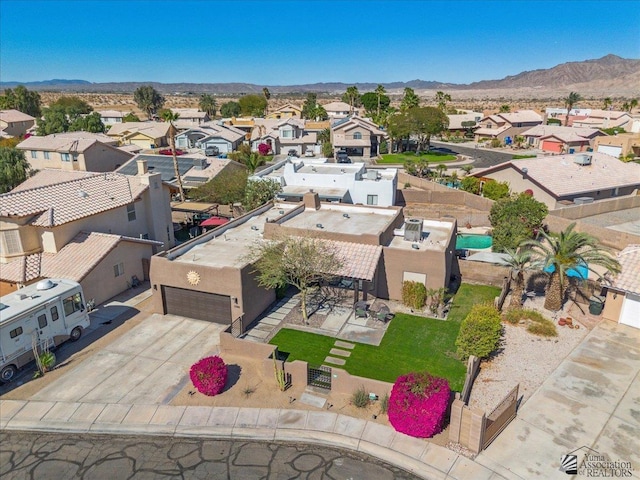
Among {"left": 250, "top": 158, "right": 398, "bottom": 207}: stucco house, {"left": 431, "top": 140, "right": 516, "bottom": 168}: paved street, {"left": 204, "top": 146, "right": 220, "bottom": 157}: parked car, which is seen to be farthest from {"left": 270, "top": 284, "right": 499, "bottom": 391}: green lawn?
{"left": 431, "top": 140, "right": 516, "bottom": 168}: paved street

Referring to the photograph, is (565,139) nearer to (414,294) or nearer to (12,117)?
(414,294)

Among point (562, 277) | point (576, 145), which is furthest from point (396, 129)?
point (562, 277)

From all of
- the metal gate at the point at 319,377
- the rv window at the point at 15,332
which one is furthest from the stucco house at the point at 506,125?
the rv window at the point at 15,332

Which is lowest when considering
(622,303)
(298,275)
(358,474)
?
(358,474)

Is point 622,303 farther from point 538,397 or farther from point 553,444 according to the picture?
point 553,444

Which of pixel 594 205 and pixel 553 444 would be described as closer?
pixel 553 444

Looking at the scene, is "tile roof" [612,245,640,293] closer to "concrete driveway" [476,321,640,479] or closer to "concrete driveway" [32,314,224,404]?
"concrete driveway" [476,321,640,479]

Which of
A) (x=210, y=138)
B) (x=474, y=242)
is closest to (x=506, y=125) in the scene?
(x=210, y=138)

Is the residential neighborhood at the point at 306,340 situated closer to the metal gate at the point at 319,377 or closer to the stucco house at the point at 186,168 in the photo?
the metal gate at the point at 319,377
